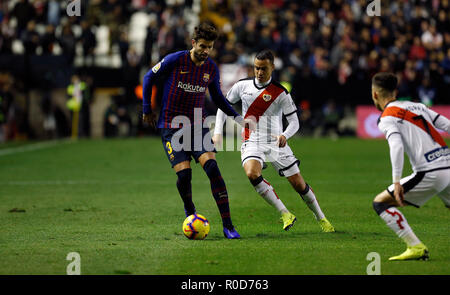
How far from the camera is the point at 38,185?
46.9 feet

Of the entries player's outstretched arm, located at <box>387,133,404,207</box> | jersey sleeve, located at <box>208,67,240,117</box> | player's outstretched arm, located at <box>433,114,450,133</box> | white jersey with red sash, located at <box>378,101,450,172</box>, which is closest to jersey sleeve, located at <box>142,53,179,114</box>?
jersey sleeve, located at <box>208,67,240,117</box>

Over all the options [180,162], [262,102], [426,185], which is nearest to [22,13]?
[262,102]

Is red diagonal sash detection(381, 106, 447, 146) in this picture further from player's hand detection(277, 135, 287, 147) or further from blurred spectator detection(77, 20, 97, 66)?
blurred spectator detection(77, 20, 97, 66)

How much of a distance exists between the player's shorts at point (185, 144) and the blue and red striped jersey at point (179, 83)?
0.43 ft

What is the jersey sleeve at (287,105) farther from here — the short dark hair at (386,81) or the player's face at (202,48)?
the short dark hair at (386,81)

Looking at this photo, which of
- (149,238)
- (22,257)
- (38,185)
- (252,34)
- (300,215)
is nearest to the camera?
(22,257)

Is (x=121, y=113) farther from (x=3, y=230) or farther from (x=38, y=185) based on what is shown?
(x=3, y=230)

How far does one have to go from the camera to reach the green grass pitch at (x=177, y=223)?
6969 millimetres

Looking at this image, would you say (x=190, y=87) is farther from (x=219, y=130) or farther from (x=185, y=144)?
(x=219, y=130)

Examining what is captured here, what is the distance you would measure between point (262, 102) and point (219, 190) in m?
1.42

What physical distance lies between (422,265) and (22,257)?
376 centimetres

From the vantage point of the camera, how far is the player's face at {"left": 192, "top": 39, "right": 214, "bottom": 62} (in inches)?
331

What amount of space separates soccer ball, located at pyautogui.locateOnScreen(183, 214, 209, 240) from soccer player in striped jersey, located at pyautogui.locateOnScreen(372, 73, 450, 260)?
2089 millimetres

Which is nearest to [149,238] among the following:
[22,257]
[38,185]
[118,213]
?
[22,257]
